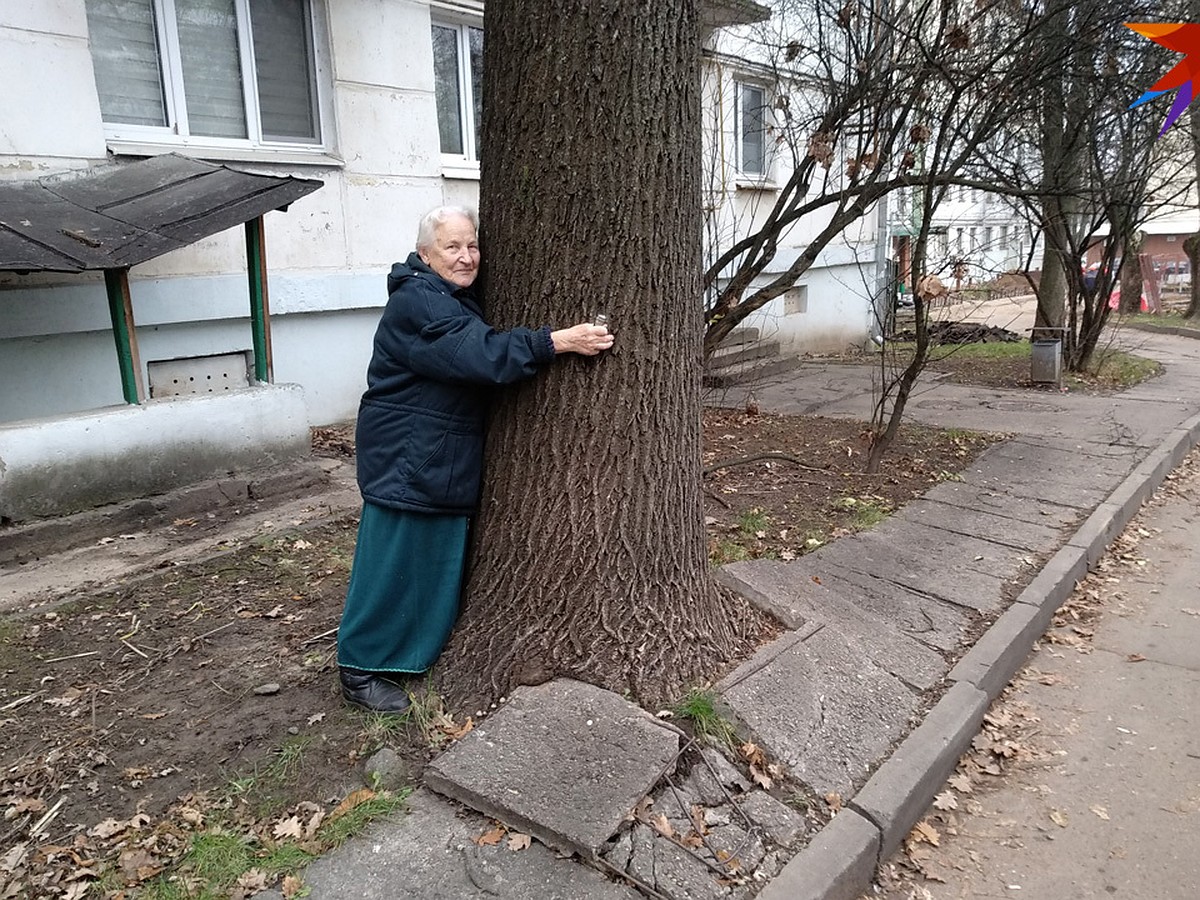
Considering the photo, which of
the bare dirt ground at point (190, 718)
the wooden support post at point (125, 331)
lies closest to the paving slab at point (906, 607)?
the bare dirt ground at point (190, 718)

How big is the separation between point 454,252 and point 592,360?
59cm

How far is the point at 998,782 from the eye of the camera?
10.4 ft

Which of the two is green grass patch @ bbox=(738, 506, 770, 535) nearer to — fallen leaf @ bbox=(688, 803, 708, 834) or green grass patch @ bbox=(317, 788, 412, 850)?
fallen leaf @ bbox=(688, 803, 708, 834)

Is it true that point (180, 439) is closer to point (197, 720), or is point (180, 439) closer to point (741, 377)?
point (197, 720)

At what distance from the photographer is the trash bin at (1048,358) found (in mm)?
10078

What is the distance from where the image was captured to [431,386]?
9.41 ft

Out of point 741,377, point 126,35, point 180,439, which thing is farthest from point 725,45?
point 180,439

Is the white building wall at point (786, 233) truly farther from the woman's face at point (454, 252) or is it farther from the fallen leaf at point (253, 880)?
the fallen leaf at point (253, 880)

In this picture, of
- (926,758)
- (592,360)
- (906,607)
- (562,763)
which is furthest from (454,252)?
(906,607)

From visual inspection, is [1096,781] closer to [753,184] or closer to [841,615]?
[841,615]

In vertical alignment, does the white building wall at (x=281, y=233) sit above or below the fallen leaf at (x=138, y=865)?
above

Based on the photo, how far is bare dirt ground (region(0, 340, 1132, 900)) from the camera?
248cm

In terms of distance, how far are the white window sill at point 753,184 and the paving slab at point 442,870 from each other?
1110cm

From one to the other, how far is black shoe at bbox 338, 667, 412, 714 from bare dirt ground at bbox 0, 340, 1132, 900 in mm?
48
